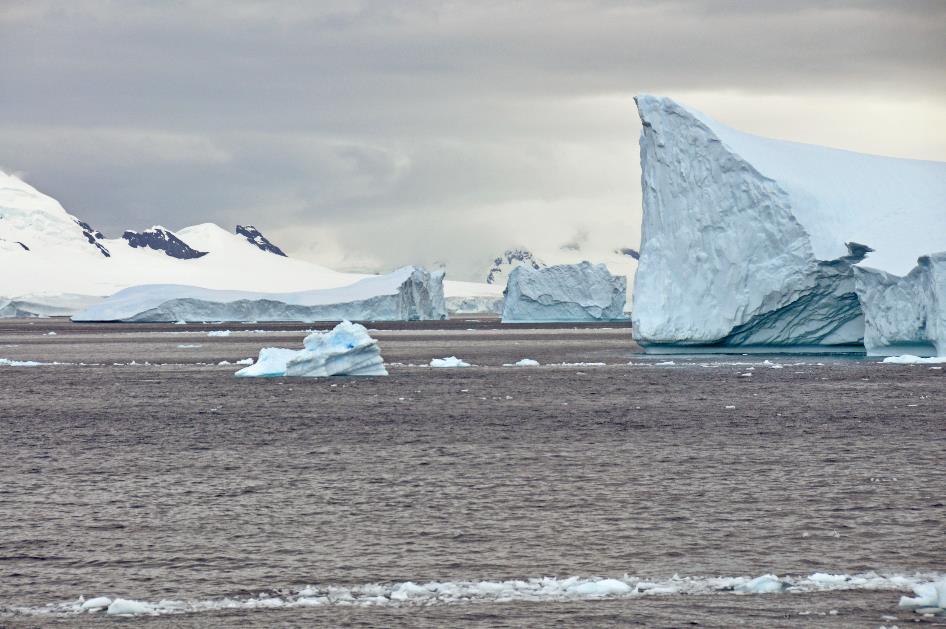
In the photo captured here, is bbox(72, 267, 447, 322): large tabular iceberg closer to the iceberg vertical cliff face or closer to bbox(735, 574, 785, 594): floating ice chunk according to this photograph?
the iceberg vertical cliff face

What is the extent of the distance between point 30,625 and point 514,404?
21992 millimetres

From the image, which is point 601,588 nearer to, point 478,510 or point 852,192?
point 478,510

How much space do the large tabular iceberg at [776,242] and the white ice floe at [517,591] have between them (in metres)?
28.5

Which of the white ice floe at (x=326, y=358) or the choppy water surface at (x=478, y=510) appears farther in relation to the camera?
the white ice floe at (x=326, y=358)

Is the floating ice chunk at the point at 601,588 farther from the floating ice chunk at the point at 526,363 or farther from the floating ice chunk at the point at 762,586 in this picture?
the floating ice chunk at the point at 526,363

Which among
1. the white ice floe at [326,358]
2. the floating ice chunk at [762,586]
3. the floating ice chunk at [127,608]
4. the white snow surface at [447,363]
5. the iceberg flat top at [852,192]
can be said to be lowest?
the floating ice chunk at [127,608]

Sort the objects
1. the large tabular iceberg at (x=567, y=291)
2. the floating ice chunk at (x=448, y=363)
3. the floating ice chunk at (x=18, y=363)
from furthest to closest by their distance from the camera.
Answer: the large tabular iceberg at (x=567, y=291), the floating ice chunk at (x=18, y=363), the floating ice chunk at (x=448, y=363)

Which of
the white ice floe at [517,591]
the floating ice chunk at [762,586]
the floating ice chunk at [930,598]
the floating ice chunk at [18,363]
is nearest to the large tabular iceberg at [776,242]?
the floating ice chunk at [18,363]

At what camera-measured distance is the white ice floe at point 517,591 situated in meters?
11.3

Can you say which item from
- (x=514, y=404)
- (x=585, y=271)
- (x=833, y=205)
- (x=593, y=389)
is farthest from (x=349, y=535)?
(x=585, y=271)

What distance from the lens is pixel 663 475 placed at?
18891 mm

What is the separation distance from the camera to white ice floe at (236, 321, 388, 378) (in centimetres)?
4103

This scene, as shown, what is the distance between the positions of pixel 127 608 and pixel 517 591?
3.43 metres

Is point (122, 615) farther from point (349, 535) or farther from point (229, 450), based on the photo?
point (229, 450)
